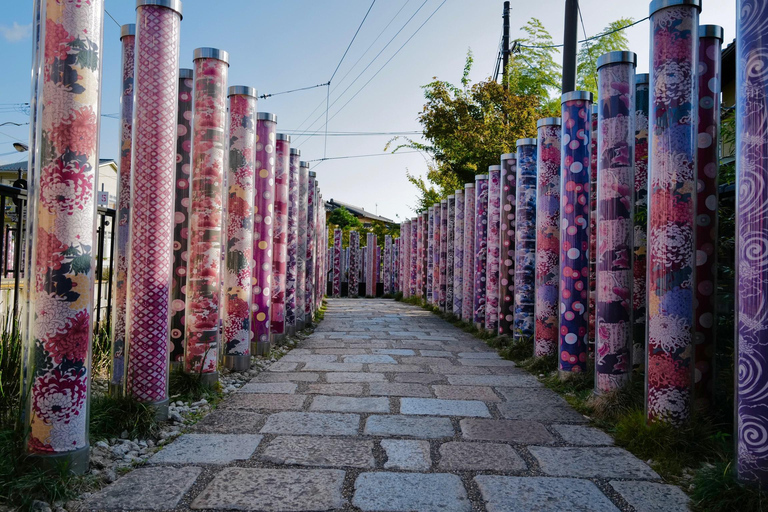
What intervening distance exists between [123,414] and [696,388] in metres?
3.06

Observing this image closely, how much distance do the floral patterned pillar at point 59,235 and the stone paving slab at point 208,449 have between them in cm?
44

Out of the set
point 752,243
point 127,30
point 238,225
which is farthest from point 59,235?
point 752,243

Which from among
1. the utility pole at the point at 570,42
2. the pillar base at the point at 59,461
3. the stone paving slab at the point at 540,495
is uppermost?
the utility pole at the point at 570,42

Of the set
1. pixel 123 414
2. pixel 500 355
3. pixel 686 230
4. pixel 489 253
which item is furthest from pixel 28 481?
pixel 489 253

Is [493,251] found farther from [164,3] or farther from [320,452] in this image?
[164,3]

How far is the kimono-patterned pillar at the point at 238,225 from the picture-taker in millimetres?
4730

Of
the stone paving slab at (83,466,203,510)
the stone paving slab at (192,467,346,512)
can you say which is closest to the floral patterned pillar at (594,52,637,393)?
the stone paving slab at (192,467,346,512)

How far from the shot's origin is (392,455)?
274 cm

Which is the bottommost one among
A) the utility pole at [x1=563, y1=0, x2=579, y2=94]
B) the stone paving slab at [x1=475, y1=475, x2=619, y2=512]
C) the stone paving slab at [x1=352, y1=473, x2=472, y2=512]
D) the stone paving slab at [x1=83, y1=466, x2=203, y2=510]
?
the stone paving slab at [x1=475, y1=475, x2=619, y2=512]

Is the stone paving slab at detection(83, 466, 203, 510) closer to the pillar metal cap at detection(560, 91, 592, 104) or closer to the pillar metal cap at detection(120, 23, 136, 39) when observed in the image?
the pillar metal cap at detection(120, 23, 136, 39)

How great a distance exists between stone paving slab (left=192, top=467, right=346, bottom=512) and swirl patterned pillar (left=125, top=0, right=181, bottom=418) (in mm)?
947

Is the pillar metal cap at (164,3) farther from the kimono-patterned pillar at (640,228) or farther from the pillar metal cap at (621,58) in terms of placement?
the kimono-patterned pillar at (640,228)

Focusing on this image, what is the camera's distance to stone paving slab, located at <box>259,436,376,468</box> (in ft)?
8.60

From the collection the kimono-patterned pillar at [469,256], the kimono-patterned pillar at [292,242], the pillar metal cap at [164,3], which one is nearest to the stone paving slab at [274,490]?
the pillar metal cap at [164,3]
